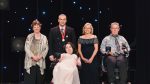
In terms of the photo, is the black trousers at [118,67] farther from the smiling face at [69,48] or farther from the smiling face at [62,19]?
the smiling face at [62,19]

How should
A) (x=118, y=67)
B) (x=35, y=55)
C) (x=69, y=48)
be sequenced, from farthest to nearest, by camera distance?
1. (x=35, y=55)
2. (x=118, y=67)
3. (x=69, y=48)

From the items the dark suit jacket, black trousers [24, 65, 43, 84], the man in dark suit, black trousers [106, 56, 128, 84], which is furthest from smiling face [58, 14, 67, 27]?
black trousers [106, 56, 128, 84]

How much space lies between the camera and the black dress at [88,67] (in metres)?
9.43

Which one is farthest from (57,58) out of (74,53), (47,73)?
(47,73)

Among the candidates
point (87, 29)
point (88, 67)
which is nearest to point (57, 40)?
point (87, 29)

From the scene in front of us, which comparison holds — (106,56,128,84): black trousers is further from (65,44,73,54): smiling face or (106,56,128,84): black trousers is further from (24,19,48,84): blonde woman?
(24,19,48,84): blonde woman

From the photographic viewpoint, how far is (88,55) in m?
9.43

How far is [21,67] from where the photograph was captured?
11312 millimetres

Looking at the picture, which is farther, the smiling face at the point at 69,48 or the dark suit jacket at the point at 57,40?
the dark suit jacket at the point at 57,40

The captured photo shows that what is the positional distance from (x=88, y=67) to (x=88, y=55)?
0.80 ft

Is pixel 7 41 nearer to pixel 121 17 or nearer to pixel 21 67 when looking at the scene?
pixel 21 67

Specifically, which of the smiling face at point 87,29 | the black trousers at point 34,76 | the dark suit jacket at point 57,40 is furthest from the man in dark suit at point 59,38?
the black trousers at point 34,76

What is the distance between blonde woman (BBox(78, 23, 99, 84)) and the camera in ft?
30.9

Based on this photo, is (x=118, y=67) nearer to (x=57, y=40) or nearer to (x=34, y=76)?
(x=57, y=40)
